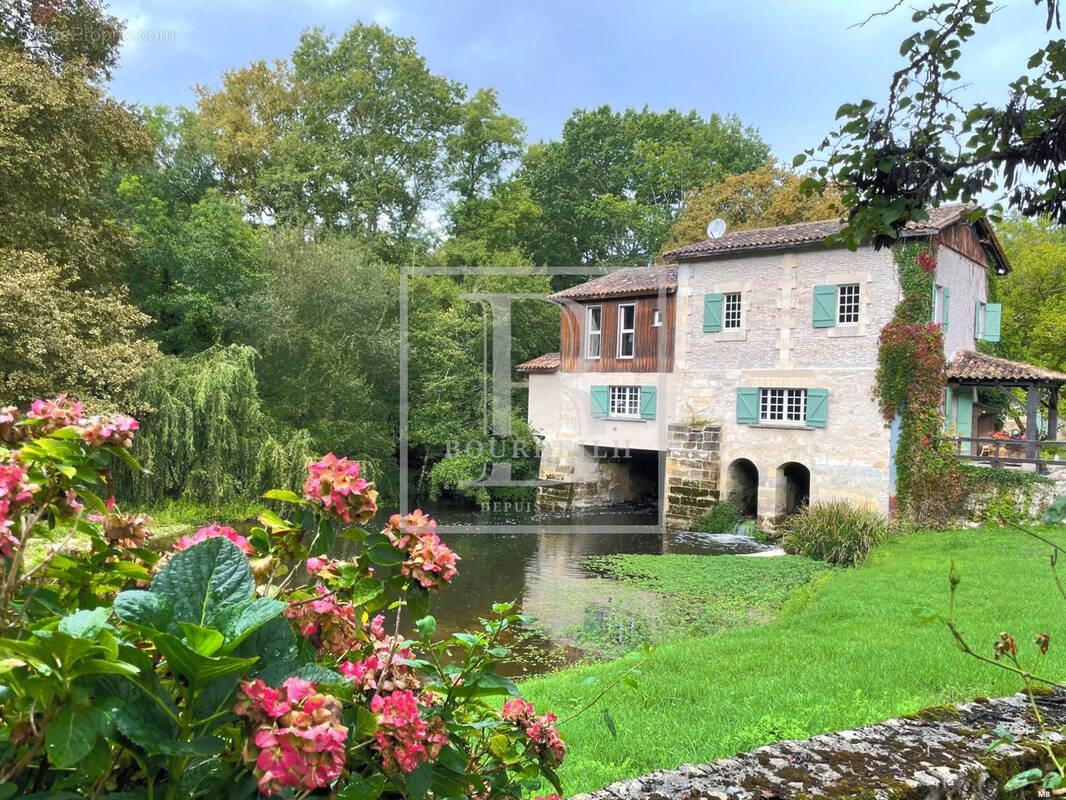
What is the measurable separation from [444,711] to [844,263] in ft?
54.4

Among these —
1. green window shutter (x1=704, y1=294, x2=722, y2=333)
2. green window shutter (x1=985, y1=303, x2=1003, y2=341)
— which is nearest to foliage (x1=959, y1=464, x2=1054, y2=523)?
green window shutter (x1=985, y1=303, x2=1003, y2=341)

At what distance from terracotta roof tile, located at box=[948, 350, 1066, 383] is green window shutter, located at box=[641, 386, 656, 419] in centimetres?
693

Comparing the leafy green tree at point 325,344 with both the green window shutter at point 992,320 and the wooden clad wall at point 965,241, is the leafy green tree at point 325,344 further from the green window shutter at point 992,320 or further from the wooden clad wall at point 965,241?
the green window shutter at point 992,320

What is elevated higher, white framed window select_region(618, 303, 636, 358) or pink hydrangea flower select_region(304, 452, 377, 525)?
white framed window select_region(618, 303, 636, 358)

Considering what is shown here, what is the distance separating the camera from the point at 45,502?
3.75ft

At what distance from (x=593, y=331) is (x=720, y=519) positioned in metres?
6.44

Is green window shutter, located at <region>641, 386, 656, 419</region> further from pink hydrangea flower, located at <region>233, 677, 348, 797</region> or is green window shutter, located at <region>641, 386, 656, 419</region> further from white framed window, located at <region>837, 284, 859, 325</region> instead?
pink hydrangea flower, located at <region>233, 677, 348, 797</region>

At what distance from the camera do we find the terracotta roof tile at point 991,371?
1488 centimetres

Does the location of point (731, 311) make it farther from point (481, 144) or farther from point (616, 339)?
point (481, 144)

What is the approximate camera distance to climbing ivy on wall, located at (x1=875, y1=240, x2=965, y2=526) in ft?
49.2

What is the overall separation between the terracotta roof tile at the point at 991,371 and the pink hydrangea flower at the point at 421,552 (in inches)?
678

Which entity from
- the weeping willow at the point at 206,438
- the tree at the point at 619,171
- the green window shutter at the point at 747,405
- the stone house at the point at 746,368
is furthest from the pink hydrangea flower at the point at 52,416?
the tree at the point at 619,171

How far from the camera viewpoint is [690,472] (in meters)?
18.1

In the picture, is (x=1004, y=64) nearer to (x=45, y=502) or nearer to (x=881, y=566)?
(x=45, y=502)
